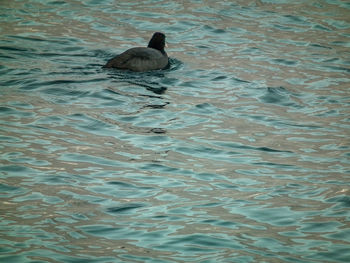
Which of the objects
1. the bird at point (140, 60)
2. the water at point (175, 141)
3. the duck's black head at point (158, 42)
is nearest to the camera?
the water at point (175, 141)

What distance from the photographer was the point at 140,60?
13.9 metres

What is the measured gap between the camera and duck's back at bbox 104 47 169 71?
13688 millimetres

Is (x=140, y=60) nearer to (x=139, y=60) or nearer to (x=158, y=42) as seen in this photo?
(x=139, y=60)

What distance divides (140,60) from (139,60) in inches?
1.4

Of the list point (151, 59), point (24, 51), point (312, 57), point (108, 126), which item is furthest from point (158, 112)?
point (312, 57)

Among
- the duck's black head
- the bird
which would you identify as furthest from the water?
the duck's black head

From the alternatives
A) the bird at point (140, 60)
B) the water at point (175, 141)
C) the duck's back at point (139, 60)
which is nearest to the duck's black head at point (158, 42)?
the bird at point (140, 60)

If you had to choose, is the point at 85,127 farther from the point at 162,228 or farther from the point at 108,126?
the point at 162,228

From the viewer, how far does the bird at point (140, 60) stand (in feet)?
44.9

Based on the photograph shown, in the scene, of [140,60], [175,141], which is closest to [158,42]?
[140,60]

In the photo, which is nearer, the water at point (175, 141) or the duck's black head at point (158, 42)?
the water at point (175, 141)

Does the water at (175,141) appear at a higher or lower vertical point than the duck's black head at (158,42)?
lower

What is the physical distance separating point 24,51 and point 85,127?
4854 millimetres

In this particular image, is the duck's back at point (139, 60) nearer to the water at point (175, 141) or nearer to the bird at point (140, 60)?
the bird at point (140, 60)
